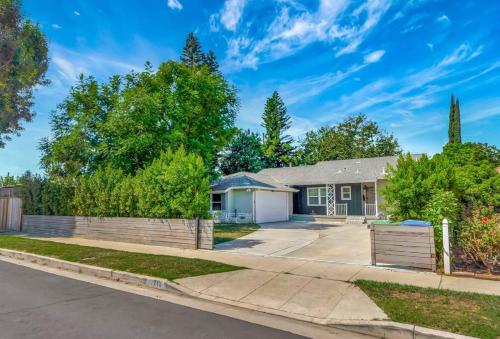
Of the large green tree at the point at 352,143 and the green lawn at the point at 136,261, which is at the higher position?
the large green tree at the point at 352,143

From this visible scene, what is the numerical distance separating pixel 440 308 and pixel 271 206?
723 inches

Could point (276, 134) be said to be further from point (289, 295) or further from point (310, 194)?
point (289, 295)

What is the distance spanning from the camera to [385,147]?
133ft

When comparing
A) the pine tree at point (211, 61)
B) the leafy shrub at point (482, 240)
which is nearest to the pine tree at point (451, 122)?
the pine tree at point (211, 61)

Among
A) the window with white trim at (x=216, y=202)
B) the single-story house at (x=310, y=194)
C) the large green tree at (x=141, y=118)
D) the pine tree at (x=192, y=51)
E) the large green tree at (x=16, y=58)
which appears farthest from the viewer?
the pine tree at (x=192, y=51)

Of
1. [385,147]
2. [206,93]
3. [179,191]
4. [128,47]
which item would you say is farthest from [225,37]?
[385,147]

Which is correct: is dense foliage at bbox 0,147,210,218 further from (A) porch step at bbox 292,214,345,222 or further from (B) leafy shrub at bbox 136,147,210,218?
(A) porch step at bbox 292,214,345,222

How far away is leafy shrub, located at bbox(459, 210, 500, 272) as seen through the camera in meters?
6.80

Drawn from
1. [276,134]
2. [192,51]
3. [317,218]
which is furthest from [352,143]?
[192,51]

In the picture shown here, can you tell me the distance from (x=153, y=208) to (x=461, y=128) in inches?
1530

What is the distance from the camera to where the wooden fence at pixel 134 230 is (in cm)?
1068

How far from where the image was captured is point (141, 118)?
1562cm

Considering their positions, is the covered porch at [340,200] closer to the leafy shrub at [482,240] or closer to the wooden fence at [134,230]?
the leafy shrub at [482,240]

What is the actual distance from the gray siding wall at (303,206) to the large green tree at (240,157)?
14586 mm
